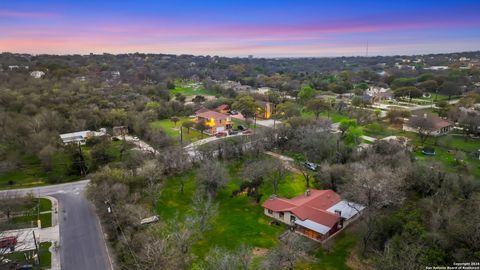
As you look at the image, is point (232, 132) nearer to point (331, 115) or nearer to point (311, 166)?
point (311, 166)

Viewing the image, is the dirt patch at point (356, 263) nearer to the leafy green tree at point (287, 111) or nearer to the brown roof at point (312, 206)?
the brown roof at point (312, 206)

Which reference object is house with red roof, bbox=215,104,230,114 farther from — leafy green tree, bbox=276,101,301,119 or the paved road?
the paved road

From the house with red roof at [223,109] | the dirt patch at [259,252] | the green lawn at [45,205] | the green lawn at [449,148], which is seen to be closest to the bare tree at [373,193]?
the dirt patch at [259,252]

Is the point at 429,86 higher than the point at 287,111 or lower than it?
higher

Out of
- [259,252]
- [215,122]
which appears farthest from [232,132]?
[259,252]

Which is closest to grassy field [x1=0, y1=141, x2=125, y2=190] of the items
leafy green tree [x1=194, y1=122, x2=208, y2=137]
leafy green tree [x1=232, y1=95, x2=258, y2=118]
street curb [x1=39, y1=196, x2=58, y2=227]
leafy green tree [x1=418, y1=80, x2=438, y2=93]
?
street curb [x1=39, y1=196, x2=58, y2=227]

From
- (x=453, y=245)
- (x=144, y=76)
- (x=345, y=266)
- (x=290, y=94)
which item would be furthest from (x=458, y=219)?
(x=144, y=76)

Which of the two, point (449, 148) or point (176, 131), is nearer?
point (449, 148)
